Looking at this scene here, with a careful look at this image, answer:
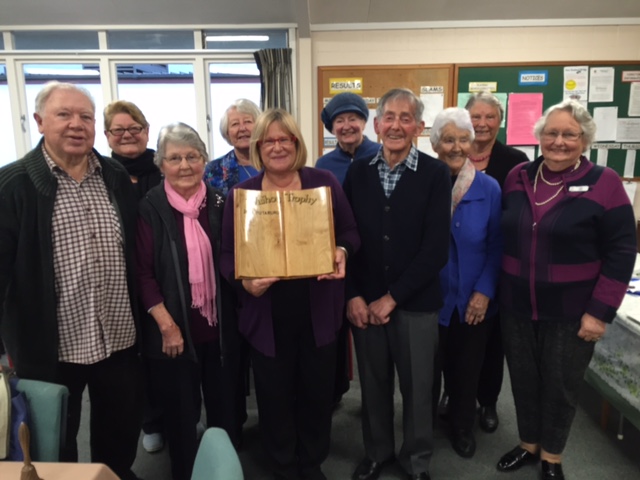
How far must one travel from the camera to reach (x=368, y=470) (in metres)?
1.94

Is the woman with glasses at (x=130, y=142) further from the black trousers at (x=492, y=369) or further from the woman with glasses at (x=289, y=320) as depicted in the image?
the black trousers at (x=492, y=369)

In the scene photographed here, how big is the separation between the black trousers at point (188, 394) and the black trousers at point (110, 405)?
94mm

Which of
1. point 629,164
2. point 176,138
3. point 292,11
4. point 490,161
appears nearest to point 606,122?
point 629,164

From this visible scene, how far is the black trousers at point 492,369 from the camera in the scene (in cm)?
227

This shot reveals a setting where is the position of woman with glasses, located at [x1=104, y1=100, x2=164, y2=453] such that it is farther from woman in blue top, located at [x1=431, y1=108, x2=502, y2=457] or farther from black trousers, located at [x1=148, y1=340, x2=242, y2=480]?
woman in blue top, located at [x1=431, y1=108, x2=502, y2=457]

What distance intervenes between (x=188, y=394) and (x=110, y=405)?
0.29 m

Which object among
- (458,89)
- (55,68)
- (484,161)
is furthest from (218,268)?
(55,68)

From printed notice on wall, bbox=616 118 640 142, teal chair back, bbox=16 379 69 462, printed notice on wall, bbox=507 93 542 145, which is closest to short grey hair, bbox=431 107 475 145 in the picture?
teal chair back, bbox=16 379 69 462

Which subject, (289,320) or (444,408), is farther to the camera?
(444,408)

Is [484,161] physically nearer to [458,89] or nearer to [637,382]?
[637,382]

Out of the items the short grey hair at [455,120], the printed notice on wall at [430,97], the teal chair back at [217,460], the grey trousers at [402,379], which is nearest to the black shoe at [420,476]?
the grey trousers at [402,379]

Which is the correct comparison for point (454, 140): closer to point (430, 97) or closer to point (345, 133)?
point (345, 133)

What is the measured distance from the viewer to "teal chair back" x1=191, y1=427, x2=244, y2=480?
852mm

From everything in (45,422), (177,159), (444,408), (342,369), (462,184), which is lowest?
(444,408)
